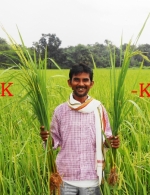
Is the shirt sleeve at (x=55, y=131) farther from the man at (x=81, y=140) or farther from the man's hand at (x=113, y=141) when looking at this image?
the man's hand at (x=113, y=141)

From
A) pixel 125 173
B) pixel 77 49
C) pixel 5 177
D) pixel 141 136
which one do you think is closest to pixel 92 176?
pixel 125 173

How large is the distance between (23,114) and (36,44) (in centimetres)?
100

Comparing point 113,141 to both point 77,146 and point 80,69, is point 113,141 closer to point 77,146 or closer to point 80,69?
point 77,146

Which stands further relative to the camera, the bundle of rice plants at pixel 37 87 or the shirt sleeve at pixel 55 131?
the shirt sleeve at pixel 55 131

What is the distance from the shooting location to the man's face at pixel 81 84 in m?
1.35

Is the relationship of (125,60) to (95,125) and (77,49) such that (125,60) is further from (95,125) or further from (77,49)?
(77,49)

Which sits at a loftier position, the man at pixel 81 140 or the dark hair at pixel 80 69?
the dark hair at pixel 80 69

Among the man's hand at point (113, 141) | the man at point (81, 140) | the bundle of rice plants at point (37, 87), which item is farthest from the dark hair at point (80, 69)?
the man's hand at point (113, 141)

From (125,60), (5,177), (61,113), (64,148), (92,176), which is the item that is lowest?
(5,177)

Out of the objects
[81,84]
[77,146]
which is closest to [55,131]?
[77,146]

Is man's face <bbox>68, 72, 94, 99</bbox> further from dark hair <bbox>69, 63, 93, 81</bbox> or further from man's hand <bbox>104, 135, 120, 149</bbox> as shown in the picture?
man's hand <bbox>104, 135, 120, 149</bbox>

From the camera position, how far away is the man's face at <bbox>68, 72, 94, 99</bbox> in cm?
135

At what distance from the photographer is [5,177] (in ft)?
5.75

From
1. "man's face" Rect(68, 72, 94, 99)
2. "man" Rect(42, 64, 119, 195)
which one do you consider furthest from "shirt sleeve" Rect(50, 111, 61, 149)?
"man's face" Rect(68, 72, 94, 99)
